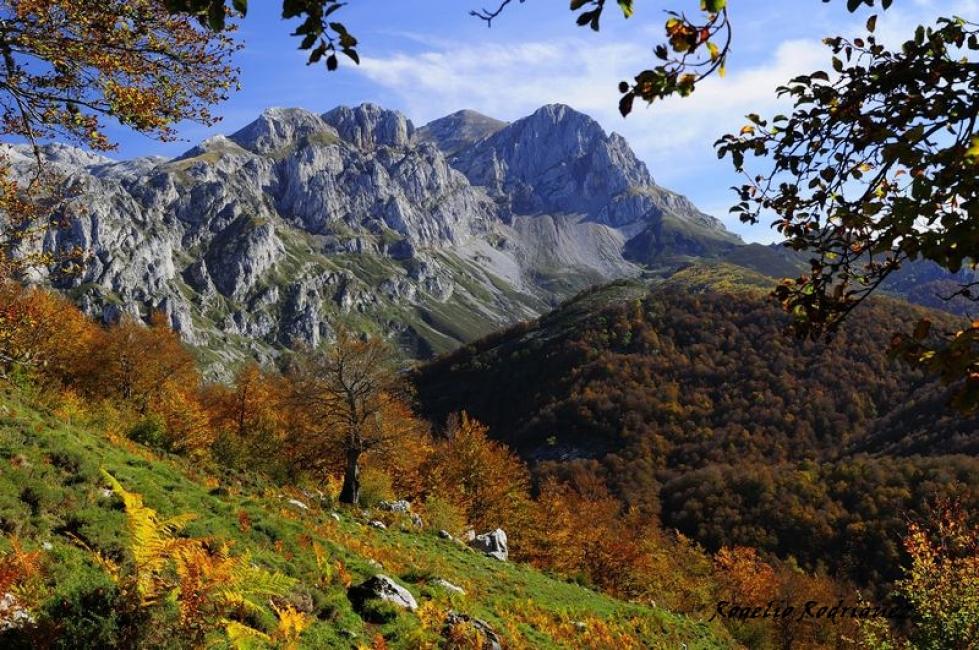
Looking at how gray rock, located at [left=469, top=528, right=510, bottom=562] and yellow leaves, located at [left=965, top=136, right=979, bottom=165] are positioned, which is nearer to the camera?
yellow leaves, located at [left=965, top=136, right=979, bottom=165]

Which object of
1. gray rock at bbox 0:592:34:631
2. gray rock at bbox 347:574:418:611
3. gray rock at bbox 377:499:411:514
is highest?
gray rock at bbox 0:592:34:631

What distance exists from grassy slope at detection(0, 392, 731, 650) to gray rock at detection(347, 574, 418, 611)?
416mm

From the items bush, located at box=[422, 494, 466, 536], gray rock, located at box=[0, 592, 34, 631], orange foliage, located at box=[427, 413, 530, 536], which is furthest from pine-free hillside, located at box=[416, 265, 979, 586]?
gray rock, located at box=[0, 592, 34, 631]

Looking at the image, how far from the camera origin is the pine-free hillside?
252 ft

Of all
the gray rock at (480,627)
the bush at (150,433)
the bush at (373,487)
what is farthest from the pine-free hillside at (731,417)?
the bush at (150,433)

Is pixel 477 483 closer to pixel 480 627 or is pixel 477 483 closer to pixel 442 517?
pixel 442 517

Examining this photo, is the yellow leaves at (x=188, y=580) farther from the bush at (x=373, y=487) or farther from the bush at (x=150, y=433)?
the bush at (x=373, y=487)

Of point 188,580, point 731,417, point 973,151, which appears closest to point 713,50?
point 973,151

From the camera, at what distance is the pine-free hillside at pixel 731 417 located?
7681 cm

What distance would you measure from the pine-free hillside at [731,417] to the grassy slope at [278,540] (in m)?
56.1

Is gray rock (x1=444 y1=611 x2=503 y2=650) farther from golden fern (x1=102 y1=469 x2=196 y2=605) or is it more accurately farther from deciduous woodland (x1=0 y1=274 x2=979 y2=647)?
golden fern (x1=102 y1=469 x2=196 y2=605)

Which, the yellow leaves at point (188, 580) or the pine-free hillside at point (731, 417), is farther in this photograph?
the pine-free hillside at point (731, 417)

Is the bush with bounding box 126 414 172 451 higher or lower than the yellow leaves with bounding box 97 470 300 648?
lower

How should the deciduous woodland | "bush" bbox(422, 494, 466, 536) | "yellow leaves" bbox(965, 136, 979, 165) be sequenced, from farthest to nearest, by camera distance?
"bush" bbox(422, 494, 466, 536) → the deciduous woodland → "yellow leaves" bbox(965, 136, 979, 165)
